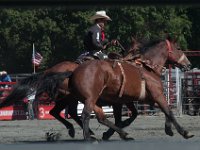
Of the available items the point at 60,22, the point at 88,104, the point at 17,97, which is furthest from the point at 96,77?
the point at 60,22

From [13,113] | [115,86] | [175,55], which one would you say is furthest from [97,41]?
[13,113]

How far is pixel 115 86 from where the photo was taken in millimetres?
9781

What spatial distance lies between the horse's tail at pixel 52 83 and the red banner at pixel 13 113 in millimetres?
9633

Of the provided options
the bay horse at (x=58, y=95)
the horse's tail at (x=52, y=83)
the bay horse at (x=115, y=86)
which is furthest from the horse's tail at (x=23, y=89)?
the bay horse at (x=115, y=86)

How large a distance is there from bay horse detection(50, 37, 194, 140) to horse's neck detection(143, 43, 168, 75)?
9 cm

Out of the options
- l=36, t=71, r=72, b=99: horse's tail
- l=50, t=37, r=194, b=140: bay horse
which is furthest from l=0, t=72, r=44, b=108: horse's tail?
l=50, t=37, r=194, b=140: bay horse

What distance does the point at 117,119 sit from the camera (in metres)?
10.5

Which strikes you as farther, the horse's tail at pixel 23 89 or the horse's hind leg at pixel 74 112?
the horse's hind leg at pixel 74 112

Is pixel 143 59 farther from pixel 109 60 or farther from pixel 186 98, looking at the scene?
pixel 186 98

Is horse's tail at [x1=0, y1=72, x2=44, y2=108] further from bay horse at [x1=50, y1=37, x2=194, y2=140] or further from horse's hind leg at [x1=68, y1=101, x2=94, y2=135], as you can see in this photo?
horse's hind leg at [x1=68, y1=101, x2=94, y2=135]

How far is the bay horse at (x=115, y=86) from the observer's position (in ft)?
30.9

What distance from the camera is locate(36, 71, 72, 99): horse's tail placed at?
9.83 meters

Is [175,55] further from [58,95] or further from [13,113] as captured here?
[13,113]

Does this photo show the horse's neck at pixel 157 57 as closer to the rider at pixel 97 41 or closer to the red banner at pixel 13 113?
the rider at pixel 97 41
